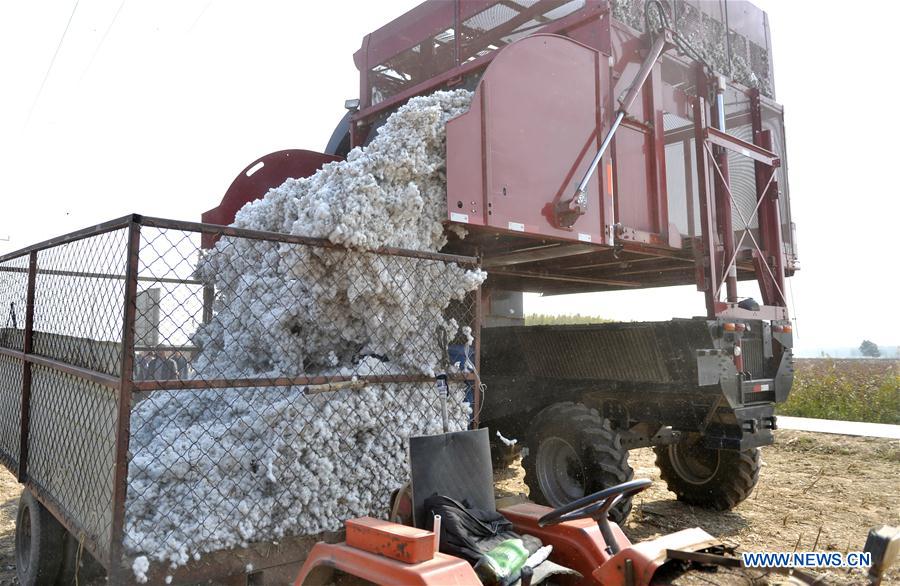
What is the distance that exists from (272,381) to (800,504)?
19.0ft

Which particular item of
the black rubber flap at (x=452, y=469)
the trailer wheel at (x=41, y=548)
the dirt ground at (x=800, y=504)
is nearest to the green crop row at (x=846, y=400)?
the dirt ground at (x=800, y=504)

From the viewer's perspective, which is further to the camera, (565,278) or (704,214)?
(565,278)

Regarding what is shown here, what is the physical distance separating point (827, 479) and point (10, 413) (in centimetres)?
854

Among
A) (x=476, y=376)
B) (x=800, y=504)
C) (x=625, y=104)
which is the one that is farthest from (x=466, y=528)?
(x=800, y=504)

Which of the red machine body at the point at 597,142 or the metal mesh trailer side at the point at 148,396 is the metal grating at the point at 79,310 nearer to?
the metal mesh trailer side at the point at 148,396

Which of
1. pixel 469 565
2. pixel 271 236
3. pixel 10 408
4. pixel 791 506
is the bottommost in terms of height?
pixel 791 506

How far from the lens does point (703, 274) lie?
5.61 meters

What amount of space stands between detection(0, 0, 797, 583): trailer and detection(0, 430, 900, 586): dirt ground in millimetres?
391

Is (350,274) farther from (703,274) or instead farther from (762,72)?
(762,72)

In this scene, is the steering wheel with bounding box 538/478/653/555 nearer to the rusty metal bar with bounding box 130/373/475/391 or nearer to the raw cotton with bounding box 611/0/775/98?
the rusty metal bar with bounding box 130/373/475/391

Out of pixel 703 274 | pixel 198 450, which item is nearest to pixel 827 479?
pixel 703 274

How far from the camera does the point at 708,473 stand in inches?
250

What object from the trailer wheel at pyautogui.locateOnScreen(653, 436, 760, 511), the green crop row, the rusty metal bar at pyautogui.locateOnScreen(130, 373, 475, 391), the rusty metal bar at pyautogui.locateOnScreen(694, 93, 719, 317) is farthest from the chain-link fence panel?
the green crop row

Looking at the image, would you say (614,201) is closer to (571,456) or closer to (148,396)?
(571,456)
